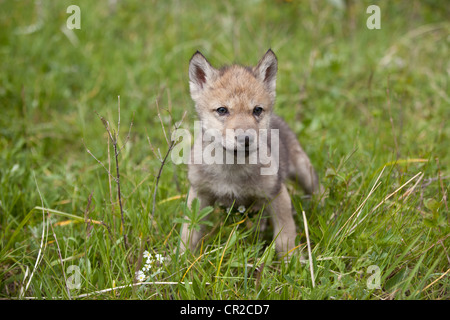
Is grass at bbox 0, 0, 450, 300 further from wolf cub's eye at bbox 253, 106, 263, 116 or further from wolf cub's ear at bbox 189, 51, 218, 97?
wolf cub's eye at bbox 253, 106, 263, 116

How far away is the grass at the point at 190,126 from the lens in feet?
9.34

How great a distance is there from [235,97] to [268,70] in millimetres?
529

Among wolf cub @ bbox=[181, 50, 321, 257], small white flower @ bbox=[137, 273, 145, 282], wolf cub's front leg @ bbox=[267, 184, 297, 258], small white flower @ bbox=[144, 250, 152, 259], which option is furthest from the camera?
wolf cub's front leg @ bbox=[267, 184, 297, 258]

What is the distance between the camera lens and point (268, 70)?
3.47 meters

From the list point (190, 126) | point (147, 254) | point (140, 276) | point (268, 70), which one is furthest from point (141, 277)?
point (190, 126)

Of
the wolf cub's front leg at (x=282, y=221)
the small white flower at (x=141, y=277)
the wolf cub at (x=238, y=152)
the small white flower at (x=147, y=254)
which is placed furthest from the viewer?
the wolf cub's front leg at (x=282, y=221)

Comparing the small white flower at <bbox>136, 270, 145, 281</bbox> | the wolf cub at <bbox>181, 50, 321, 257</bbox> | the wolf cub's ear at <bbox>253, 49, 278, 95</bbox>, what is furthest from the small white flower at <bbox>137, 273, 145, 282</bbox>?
the wolf cub's ear at <bbox>253, 49, 278, 95</bbox>

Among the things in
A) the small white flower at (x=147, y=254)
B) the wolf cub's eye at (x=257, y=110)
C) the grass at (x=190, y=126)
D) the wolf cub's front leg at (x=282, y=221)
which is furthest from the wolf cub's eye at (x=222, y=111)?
the small white flower at (x=147, y=254)

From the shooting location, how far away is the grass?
2.85m

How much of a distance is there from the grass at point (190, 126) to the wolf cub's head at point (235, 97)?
0.41 meters

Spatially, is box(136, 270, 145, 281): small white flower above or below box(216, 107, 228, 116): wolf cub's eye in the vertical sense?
below

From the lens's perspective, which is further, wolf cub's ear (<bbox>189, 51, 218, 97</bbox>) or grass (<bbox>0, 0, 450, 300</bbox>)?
wolf cub's ear (<bbox>189, 51, 218, 97</bbox>)

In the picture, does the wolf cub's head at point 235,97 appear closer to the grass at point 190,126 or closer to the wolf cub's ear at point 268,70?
the wolf cub's ear at point 268,70
